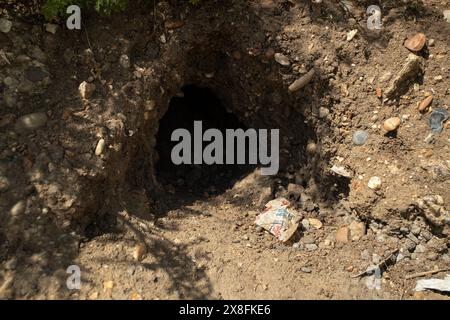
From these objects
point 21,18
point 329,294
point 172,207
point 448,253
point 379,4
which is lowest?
point 329,294

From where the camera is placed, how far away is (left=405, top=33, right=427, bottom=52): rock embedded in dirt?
2986 mm

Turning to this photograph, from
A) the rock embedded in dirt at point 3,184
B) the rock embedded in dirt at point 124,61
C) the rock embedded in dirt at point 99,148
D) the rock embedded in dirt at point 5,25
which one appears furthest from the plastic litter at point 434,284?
the rock embedded in dirt at point 5,25

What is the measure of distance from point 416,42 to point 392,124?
0.60 m

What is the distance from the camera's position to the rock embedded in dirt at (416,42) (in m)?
2.99

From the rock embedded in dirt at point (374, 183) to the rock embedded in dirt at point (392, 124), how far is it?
34cm

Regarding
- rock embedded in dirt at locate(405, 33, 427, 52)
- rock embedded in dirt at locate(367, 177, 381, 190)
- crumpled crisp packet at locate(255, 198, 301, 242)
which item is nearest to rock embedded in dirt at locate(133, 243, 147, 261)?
crumpled crisp packet at locate(255, 198, 301, 242)

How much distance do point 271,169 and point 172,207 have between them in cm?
85

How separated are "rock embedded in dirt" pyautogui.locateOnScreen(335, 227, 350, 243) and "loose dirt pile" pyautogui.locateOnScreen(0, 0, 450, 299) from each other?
1cm

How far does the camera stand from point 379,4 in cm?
312

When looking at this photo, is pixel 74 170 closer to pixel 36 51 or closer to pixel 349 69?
pixel 36 51

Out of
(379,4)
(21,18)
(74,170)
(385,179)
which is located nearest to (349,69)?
(379,4)

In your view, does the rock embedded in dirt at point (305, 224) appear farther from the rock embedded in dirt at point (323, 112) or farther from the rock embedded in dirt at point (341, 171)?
the rock embedded in dirt at point (323, 112)

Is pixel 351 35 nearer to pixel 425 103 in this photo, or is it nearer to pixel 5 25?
pixel 425 103

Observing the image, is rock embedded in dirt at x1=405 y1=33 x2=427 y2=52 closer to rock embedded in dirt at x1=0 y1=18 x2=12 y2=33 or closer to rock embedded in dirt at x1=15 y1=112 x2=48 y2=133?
rock embedded in dirt at x1=15 y1=112 x2=48 y2=133
